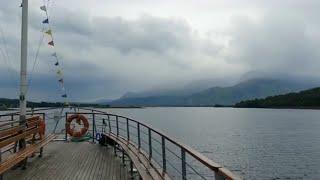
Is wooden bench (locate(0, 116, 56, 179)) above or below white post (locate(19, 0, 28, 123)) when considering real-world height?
below

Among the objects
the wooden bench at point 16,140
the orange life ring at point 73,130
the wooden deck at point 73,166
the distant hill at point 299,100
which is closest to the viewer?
the wooden bench at point 16,140

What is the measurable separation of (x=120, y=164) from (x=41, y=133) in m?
2.55

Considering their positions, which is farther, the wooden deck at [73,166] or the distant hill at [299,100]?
the distant hill at [299,100]

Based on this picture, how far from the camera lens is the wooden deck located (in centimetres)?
848

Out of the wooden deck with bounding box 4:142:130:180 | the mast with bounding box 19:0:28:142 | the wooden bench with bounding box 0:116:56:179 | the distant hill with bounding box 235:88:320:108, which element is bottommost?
the wooden deck with bounding box 4:142:130:180

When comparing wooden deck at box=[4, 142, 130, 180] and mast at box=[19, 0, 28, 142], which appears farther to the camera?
mast at box=[19, 0, 28, 142]

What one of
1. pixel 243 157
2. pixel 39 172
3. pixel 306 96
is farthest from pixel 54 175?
pixel 306 96

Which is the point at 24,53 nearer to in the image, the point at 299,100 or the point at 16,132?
the point at 16,132

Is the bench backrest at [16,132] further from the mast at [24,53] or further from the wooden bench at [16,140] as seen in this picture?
the mast at [24,53]

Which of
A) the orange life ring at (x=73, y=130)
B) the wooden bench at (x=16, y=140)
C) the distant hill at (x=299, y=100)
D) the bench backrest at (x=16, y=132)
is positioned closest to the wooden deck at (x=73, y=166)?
the wooden bench at (x=16, y=140)

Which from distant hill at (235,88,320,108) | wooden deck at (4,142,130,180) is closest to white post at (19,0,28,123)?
wooden deck at (4,142,130,180)

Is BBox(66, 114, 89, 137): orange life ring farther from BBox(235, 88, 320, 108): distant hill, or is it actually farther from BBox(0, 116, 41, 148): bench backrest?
BBox(235, 88, 320, 108): distant hill

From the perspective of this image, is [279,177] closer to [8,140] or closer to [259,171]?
[259,171]

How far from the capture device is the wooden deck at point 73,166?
27.8 feet
